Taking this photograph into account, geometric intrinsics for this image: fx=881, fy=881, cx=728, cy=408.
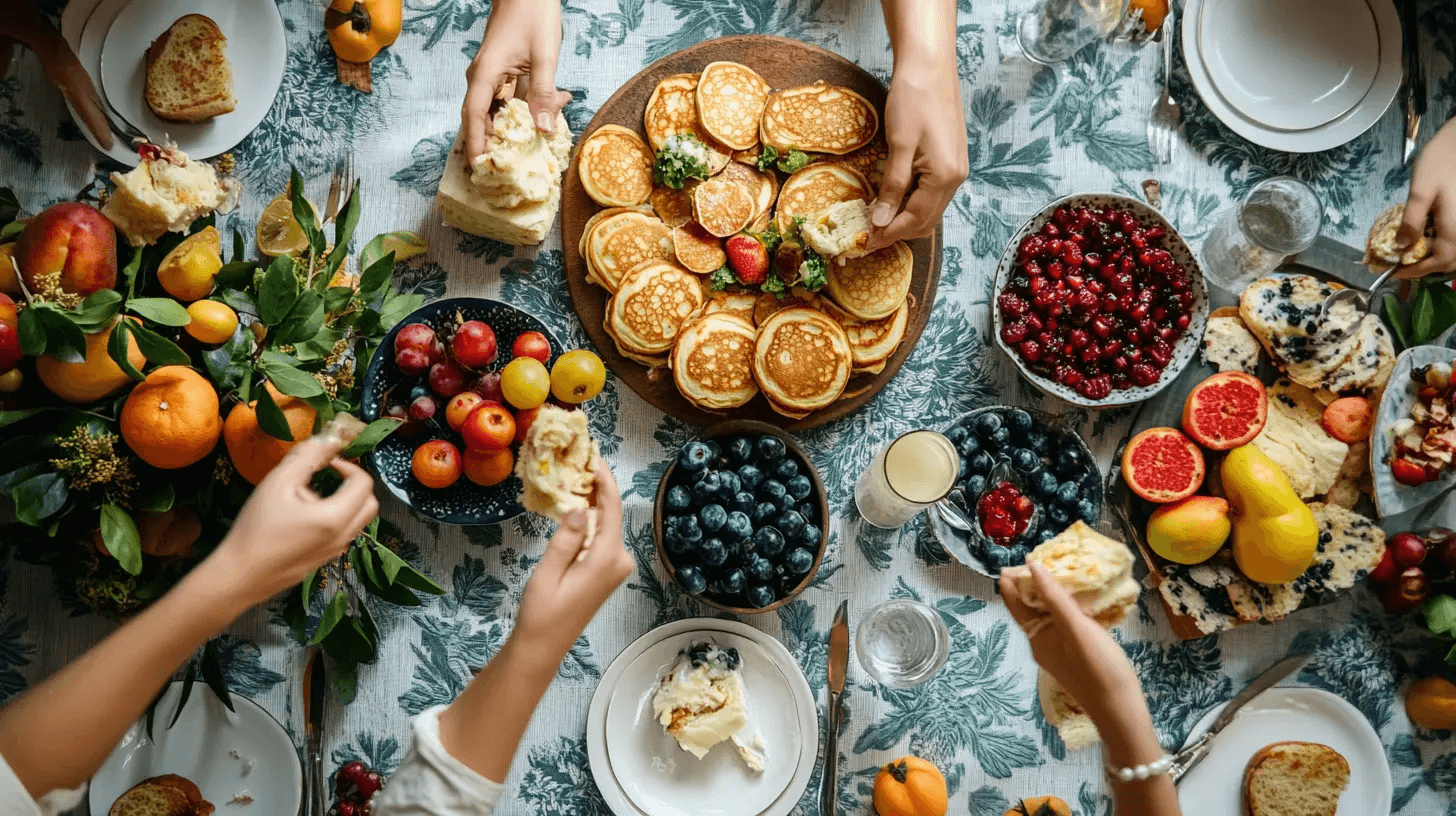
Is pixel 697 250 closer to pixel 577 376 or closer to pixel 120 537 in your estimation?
pixel 577 376

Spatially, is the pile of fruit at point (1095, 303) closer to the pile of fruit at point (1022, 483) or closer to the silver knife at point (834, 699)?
the pile of fruit at point (1022, 483)

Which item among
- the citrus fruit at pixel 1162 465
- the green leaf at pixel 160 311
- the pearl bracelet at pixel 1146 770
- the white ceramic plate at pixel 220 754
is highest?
the green leaf at pixel 160 311

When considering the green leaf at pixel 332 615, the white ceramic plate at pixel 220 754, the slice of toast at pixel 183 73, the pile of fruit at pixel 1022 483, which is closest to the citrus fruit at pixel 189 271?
the slice of toast at pixel 183 73

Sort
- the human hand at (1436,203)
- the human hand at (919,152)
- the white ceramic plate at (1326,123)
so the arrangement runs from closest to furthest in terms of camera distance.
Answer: the human hand at (919,152)
the human hand at (1436,203)
the white ceramic plate at (1326,123)

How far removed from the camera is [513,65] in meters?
2.03

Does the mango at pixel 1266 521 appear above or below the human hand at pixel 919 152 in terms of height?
below

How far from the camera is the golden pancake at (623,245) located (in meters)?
2.15

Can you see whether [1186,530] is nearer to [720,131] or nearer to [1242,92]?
[1242,92]

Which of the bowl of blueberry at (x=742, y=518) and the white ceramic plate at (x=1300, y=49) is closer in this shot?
the bowl of blueberry at (x=742, y=518)

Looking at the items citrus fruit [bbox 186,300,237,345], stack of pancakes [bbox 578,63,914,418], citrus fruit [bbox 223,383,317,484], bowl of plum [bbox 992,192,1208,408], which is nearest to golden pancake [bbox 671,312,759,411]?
stack of pancakes [bbox 578,63,914,418]

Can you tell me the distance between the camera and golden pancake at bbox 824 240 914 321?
2162 mm

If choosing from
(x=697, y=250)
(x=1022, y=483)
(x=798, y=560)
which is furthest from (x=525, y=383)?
(x=1022, y=483)

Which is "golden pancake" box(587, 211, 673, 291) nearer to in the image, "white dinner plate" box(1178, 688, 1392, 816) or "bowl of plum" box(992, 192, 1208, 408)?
"bowl of plum" box(992, 192, 1208, 408)

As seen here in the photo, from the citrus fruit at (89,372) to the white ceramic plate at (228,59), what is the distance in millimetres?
738
